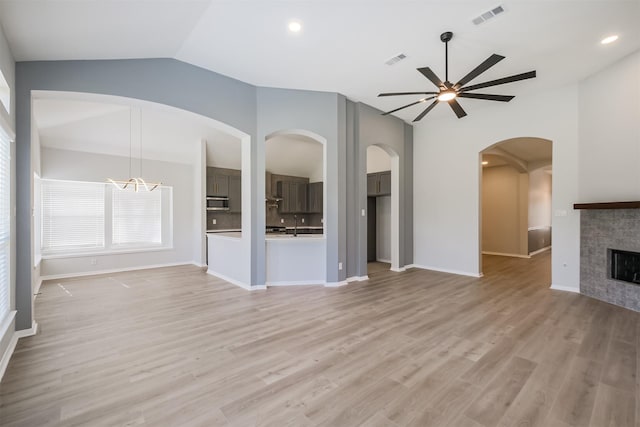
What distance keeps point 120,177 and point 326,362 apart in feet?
21.1

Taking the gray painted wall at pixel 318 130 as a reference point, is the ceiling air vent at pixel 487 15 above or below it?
above

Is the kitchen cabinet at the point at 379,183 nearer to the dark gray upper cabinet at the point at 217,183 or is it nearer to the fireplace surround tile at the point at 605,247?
the fireplace surround tile at the point at 605,247

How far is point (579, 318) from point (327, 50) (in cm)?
454

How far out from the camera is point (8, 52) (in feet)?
8.56

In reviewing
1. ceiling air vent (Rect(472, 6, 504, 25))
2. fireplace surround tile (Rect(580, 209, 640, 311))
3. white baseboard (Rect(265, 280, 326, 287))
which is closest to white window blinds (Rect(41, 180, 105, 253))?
white baseboard (Rect(265, 280, 326, 287))

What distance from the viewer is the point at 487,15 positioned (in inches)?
115

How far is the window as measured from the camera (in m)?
5.82

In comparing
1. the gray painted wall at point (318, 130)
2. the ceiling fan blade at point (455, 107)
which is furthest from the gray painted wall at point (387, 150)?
the ceiling fan blade at point (455, 107)

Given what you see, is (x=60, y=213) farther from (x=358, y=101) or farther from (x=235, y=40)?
(x=358, y=101)

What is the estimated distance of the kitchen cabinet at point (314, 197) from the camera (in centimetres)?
884

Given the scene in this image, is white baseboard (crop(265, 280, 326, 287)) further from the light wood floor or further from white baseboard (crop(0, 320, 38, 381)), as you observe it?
white baseboard (crop(0, 320, 38, 381))

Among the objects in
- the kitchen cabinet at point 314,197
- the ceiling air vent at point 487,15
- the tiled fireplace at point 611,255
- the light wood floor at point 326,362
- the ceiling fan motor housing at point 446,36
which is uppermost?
the ceiling air vent at point 487,15

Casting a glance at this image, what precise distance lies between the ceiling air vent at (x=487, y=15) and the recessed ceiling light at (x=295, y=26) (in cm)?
185

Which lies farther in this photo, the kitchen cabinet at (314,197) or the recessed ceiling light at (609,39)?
the kitchen cabinet at (314,197)
